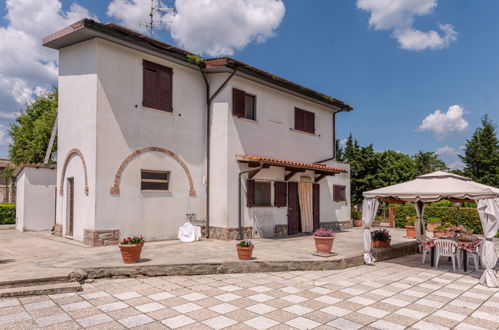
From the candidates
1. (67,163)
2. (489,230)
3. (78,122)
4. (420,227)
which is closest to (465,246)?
(489,230)

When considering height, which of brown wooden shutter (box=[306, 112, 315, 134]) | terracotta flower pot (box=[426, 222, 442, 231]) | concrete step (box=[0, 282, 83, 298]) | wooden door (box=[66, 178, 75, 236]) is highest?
brown wooden shutter (box=[306, 112, 315, 134])

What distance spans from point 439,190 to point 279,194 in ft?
19.9

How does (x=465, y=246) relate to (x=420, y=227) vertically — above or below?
below

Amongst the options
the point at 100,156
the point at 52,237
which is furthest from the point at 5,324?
the point at 52,237

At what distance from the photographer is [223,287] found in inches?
255

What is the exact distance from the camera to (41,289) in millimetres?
5684

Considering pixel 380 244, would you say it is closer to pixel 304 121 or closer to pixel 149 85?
pixel 304 121

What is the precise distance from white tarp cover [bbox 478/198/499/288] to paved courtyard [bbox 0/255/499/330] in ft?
1.34

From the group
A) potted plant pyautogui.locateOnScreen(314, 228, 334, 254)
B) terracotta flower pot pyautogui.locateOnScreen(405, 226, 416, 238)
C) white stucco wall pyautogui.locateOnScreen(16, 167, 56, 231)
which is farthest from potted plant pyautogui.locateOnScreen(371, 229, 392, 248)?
white stucco wall pyautogui.locateOnScreen(16, 167, 56, 231)

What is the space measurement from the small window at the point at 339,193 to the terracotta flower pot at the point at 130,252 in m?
11.1

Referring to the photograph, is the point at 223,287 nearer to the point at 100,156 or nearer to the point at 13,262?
the point at 13,262

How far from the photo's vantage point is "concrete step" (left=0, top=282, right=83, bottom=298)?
546 cm

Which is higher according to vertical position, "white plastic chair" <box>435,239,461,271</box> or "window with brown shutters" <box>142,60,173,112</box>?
"window with brown shutters" <box>142,60,173,112</box>

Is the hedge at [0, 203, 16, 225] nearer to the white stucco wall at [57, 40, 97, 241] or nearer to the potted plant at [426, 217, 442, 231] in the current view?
the white stucco wall at [57, 40, 97, 241]
